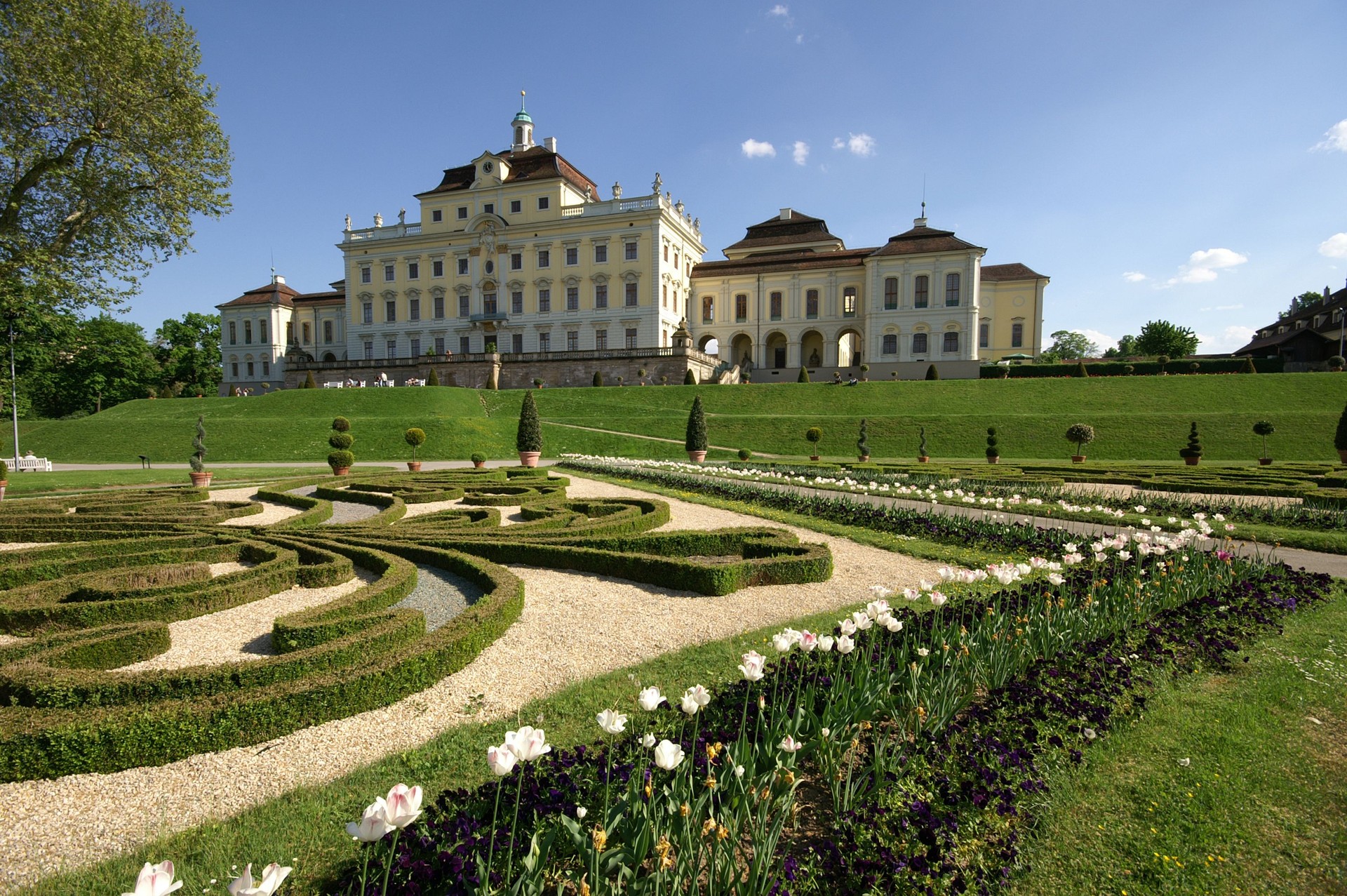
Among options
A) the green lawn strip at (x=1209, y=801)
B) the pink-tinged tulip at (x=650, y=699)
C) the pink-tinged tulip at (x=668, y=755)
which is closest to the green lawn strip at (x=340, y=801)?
the pink-tinged tulip at (x=650, y=699)

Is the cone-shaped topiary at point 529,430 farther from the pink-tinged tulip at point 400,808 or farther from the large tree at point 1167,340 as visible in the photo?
the large tree at point 1167,340

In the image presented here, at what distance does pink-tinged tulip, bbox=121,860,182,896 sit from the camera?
1340mm

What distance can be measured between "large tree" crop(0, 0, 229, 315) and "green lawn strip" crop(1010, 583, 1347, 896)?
1988 cm

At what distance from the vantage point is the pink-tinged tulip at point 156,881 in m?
1.34

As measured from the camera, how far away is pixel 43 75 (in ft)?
45.3

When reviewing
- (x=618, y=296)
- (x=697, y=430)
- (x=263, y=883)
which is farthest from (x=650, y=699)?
(x=618, y=296)

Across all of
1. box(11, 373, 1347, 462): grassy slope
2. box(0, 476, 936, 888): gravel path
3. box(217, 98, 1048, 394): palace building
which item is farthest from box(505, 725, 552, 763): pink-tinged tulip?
box(217, 98, 1048, 394): palace building

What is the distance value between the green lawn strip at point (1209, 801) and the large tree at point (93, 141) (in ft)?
65.2

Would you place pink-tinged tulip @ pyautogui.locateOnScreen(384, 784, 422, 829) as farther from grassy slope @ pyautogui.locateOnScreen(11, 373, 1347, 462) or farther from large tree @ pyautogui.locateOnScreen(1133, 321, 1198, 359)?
large tree @ pyautogui.locateOnScreen(1133, 321, 1198, 359)

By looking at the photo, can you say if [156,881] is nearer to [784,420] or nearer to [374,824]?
[374,824]

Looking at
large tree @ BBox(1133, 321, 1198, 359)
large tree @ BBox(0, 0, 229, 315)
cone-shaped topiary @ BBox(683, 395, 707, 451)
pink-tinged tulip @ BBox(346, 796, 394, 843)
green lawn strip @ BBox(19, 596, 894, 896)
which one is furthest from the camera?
large tree @ BBox(1133, 321, 1198, 359)

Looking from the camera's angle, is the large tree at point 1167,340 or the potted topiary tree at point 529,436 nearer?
the potted topiary tree at point 529,436

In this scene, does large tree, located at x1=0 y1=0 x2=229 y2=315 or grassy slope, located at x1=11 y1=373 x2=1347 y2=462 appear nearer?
large tree, located at x1=0 y1=0 x2=229 y2=315

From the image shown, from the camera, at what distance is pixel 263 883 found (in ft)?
4.67
